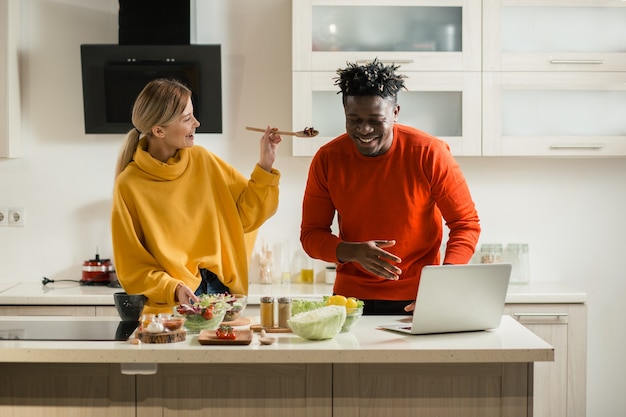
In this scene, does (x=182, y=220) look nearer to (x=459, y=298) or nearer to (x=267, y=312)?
(x=267, y=312)

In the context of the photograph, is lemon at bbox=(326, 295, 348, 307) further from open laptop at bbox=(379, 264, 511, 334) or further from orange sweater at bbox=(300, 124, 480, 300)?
orange sweater at bbox=(300, 124, 480, 300)

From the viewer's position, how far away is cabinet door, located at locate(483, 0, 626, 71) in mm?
4148

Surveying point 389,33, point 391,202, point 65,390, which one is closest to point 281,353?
point 65,390

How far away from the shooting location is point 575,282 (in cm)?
456

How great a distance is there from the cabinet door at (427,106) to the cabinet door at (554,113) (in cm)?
7

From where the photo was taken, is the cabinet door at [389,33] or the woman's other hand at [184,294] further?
the cabinet door at [389,33]

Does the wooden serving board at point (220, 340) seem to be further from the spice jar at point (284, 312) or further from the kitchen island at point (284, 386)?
the spice jar at point (284, 312)

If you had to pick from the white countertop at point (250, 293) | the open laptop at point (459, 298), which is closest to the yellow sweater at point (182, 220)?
the open laptop at point (459, 298)

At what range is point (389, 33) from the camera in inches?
164

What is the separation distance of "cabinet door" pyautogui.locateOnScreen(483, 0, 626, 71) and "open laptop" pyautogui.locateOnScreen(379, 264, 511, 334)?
1.96 m

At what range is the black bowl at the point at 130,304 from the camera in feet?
8.71

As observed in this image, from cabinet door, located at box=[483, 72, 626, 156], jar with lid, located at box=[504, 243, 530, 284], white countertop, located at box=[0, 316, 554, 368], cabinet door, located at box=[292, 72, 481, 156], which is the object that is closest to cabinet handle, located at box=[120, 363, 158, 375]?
white countertop, located at box=[0, 316, 554, 368]

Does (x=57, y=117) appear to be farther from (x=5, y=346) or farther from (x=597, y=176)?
(x=597, y=176)

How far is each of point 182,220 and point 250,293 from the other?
1.19 metres
